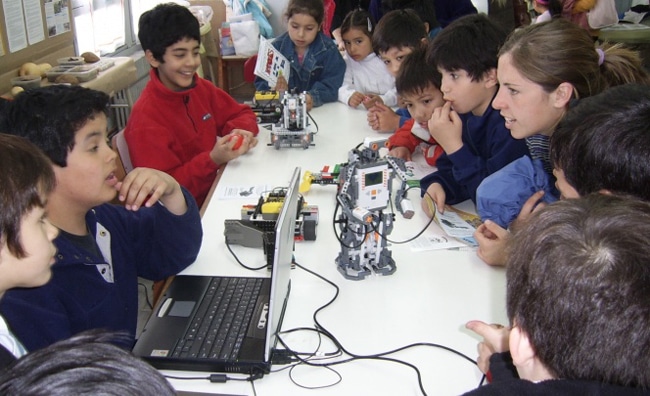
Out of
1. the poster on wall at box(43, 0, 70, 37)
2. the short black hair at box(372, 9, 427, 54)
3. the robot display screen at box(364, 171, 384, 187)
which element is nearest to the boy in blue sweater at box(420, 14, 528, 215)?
the robot display screen at box(364, 171, 384, 187)

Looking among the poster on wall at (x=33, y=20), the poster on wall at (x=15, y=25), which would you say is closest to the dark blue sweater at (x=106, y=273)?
the poster on wall at (x=15, y=25)

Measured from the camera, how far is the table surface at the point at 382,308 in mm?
1117

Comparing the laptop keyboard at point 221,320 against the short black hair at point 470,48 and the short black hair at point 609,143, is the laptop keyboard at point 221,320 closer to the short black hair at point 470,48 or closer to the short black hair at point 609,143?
the short black hair at point 609,143

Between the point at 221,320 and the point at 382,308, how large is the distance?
1.22ft

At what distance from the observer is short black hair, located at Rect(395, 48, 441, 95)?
2078 millimetres

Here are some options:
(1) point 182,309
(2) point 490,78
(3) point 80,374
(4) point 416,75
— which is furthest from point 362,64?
(3) point 80,374

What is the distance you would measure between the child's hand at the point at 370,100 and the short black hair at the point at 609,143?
158 centimetres

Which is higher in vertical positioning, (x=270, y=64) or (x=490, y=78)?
(x=490, y=78)

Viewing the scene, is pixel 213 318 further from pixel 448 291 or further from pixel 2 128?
pixel 2 128

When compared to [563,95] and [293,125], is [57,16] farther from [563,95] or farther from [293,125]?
[563,95]

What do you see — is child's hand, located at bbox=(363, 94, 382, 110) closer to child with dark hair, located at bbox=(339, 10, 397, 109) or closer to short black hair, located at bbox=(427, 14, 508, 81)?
child with dark hair, located at bbox=(339, 10, 397, 109)

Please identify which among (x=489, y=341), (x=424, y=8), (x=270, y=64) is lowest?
(x=489, y=341)

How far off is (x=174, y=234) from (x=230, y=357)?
465mm

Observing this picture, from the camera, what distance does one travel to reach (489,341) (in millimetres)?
1068
